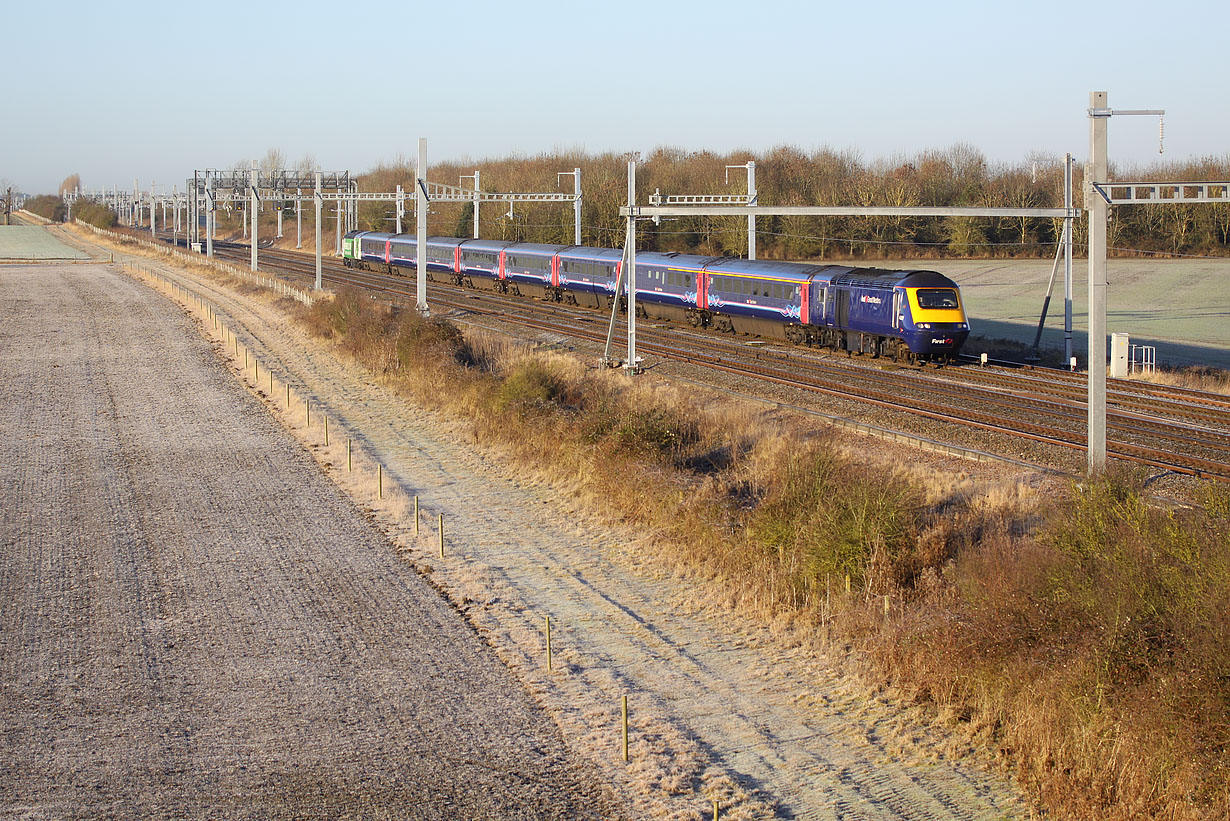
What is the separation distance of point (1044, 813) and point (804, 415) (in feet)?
55.1

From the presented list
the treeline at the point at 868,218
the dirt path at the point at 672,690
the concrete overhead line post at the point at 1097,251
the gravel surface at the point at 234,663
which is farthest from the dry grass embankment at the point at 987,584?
the treeline at the point at 868,218

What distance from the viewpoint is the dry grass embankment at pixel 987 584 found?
8.18 meters

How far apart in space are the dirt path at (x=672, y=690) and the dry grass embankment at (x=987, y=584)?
1.76 ft

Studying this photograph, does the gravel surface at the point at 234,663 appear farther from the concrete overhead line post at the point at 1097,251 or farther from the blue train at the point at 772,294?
the blue train at the point at 772,294

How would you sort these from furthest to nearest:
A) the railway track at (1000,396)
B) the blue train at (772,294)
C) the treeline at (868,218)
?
1. the treeline at (868,218)
2. the blue train at (772,294)
3. the railway track at (1000,396)

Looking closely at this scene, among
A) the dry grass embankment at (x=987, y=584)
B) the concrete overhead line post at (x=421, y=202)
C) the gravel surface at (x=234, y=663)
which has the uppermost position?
the concrete overhead line post at (x=421, y=202)

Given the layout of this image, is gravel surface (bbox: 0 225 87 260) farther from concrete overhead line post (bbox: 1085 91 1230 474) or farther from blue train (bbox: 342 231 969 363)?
concrete overhead line post (bbox: 1085 91 1230 474)

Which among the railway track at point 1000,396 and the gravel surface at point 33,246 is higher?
the gravel surface at point 33,246

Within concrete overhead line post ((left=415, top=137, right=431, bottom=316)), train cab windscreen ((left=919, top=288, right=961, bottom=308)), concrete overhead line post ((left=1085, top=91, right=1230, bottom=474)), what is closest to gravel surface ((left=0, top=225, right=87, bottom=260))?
concrete overhead line post ((left=415, top=137, right=431, bottom=316))

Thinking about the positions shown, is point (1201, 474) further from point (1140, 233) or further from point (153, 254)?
point (153, 254)

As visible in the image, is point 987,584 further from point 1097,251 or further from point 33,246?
point 33,246

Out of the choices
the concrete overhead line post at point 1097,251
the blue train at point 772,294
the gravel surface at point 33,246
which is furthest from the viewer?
the gravel surface at point 33,246

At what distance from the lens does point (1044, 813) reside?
8.59 m

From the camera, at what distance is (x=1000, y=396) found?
27781 mm
